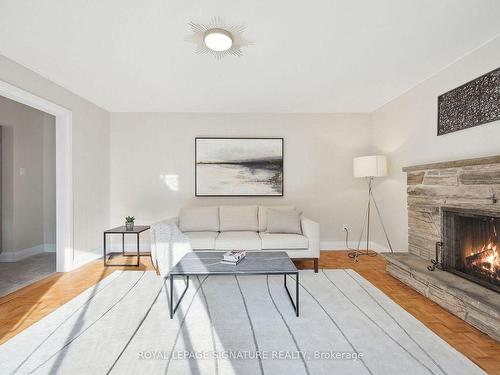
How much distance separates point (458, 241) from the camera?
8.76 ft

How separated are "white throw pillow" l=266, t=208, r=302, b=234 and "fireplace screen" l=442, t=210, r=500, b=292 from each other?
170 centimetres

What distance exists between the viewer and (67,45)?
2389 mm

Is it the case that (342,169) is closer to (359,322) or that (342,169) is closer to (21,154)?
(359,322)

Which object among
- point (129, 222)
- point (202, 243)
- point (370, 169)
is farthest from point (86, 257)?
point (370, 169)

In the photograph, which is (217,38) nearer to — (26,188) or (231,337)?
(231,337)

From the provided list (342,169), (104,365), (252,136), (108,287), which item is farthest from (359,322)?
(252,136)

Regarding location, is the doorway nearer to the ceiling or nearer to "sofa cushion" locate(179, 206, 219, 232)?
the ceiling

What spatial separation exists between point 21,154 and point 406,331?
541 centimetres

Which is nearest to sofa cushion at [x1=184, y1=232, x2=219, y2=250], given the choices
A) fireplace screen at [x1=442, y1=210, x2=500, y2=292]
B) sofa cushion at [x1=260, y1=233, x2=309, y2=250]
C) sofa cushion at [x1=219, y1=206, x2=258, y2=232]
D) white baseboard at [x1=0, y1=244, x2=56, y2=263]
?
sofa cushion at [x1=219, y1=206, x2=258, y2=232]

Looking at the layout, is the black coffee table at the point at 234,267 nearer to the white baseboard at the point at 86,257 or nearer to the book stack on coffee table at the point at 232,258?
the book stack on coffee table at the point at 232,258

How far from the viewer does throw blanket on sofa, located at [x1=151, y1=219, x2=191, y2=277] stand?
327 cm

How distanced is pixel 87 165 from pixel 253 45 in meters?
3.01

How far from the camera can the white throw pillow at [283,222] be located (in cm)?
370

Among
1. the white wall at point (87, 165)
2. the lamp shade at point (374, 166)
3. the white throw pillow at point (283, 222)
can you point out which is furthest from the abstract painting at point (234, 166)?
the white wall at point (87, 165)
